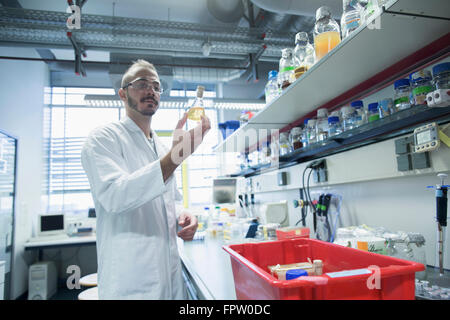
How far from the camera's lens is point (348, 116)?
52.6 inches

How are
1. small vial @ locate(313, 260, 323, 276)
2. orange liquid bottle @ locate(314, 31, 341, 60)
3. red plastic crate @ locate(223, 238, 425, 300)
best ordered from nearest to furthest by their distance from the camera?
red plastic crate @ locate(223, 238, 425, 300) < small vial @ locate(313, 260, 323, 276) < orange liquid bottle @ locate(314, 31, 341, 60)

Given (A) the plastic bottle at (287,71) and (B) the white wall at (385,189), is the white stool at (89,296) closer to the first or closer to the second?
(B) the white wall at (385,189)

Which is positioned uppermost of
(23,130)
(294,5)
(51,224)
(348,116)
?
(294,5)

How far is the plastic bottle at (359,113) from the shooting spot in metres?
1.28

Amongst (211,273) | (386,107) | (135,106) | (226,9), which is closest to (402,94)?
(386,107)

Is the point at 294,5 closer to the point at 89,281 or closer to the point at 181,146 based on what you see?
the point at 181,146

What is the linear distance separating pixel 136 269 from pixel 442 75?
1260mm

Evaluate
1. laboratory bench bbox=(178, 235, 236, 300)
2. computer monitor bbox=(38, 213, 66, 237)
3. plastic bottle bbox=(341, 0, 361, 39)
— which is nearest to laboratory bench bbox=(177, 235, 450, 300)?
laboratory bench bbox=(178, 235, 236, 300)

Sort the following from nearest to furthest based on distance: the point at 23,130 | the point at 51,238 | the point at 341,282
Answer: the point at 341,282 → the point at 23,130 → the point at 51,238

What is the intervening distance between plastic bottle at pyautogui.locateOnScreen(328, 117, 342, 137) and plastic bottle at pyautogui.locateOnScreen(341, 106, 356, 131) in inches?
1.3

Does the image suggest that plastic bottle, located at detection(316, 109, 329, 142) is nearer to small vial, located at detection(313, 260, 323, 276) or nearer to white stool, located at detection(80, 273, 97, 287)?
small vial, located at detection(313, 260, 323, 276)

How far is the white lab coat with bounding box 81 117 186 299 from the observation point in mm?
946
